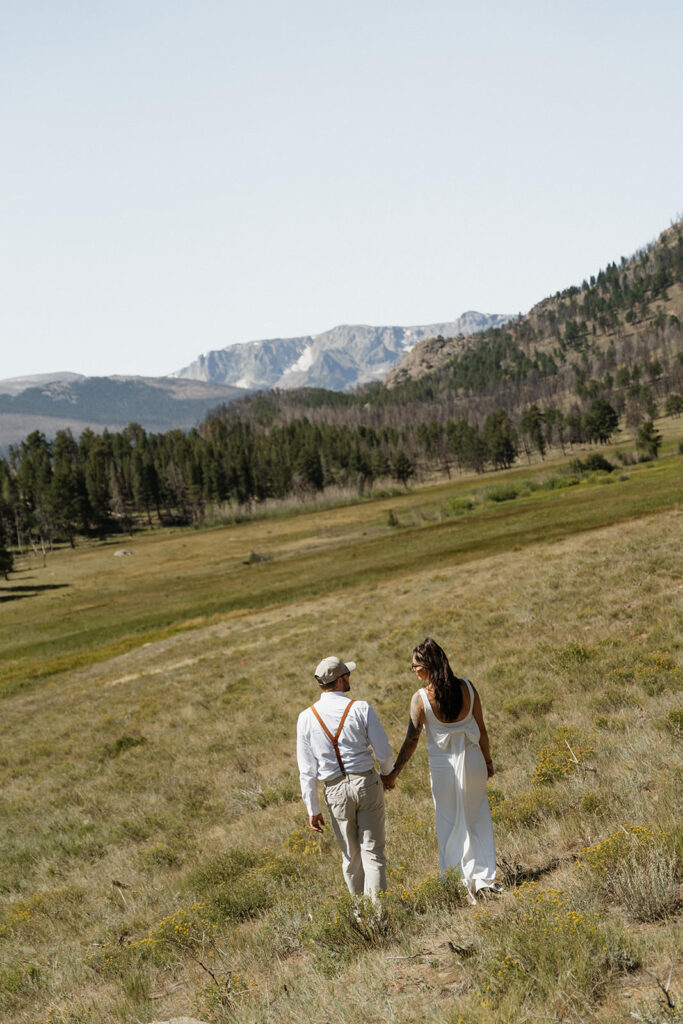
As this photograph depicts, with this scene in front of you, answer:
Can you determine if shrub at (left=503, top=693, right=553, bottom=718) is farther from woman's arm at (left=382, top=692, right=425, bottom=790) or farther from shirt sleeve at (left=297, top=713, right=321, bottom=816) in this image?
shirt sleeve at (left=297, top=713, right=321, bottom=816)

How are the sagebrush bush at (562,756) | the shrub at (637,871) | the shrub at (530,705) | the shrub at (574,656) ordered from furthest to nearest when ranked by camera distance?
the shrub at (574,656) → the shrub at (530,705) → the sagebrush bush at (562,756) → the shrub at (637,871)

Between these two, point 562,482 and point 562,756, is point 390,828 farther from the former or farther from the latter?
point 562,482

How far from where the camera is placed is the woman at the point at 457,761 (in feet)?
20.9

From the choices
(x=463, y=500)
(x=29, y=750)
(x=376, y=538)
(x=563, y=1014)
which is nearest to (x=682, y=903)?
(x=563, y=1014)

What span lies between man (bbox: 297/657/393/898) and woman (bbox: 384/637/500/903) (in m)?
0.52

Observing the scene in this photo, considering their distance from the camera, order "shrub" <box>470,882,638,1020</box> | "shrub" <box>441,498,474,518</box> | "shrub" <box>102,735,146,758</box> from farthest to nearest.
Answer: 1. "shrub" <box>441,498,474,518</box>
2. "shrub" <box>102,735,146,758</box>
3. "shrub" <box>470,882,638,1020</box>

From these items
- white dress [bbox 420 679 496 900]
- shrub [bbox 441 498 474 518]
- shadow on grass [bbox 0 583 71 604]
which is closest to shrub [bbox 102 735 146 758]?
white dress [bbox 420 679 496 900]

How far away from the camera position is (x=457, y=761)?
6.42 metres

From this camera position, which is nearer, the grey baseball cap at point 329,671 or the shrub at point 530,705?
the grey baseball cap at point 329,671

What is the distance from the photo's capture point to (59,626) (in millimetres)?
56562

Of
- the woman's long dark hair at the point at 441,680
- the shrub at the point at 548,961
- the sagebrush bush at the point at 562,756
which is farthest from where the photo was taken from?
the sagebrush bush at the point at 562,756

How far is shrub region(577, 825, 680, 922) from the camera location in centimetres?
512

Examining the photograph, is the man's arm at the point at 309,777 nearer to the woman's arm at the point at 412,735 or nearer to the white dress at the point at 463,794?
the woman's arm at the point at 412,735

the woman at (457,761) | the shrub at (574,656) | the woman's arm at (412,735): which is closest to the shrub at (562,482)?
the shrub at (574,656)
